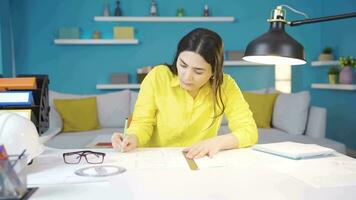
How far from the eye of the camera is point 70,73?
4.73 metres

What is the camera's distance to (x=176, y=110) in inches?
68.2

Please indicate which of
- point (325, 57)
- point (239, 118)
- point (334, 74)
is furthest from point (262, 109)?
point (239, 118)

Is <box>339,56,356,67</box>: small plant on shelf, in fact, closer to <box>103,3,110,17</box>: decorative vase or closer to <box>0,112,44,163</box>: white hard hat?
<box>103,3,110,17</box>: decorative vase

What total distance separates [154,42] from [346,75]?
230 centimetres

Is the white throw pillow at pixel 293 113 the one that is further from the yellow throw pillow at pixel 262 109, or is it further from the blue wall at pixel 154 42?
the blue wall at pixel 154 42

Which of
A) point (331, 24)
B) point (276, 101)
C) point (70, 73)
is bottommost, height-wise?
point (276, 101)

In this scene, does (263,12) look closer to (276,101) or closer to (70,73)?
(276,101)

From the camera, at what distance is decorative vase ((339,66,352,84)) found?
Result: 420cm

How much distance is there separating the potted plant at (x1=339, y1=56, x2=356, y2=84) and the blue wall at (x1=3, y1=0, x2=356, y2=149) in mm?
236

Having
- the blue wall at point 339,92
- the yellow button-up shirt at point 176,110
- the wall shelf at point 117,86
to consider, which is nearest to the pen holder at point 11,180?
the yellow button-up shirt at point 176,110

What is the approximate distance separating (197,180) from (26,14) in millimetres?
4182

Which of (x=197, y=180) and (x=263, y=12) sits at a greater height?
(x=263, y=12)

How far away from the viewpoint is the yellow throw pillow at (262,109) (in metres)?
4.05

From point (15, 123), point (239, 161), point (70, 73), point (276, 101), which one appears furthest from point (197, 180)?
point (70, 73)
